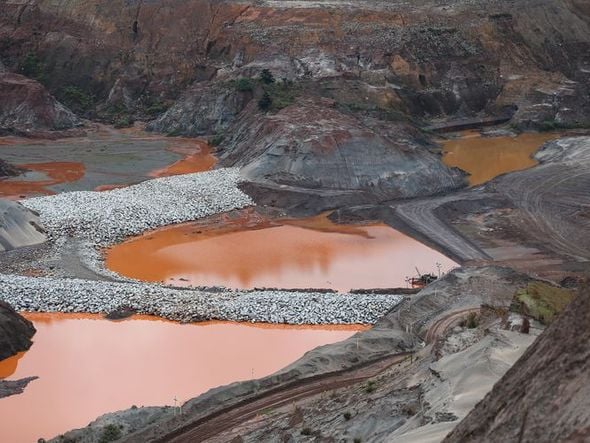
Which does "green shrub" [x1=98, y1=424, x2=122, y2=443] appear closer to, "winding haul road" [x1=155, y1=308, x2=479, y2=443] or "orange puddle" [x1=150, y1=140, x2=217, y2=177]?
"winding haul road" [x1=155, y1=308, x2=479, y2=443]

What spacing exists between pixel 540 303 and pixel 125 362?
35.5 feet

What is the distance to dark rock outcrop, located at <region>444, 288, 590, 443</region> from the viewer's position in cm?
609

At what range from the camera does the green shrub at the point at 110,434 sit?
1414 centimetres

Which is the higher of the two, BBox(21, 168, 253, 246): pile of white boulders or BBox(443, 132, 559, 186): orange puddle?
BBox(443, 132, 559, 186): orange puddle

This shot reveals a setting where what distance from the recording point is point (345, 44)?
57.0 meters

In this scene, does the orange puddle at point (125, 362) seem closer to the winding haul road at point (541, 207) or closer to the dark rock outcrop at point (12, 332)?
the dark rock outcrop at point (12, 332)

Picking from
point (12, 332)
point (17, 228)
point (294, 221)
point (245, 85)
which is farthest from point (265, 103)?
point (12, 332)

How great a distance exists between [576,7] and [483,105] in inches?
572

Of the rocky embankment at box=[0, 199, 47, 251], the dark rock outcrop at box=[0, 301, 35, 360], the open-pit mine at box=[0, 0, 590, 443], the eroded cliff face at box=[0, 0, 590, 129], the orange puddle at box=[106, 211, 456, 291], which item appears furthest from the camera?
the eroded cliff face at box=[0, 0, 590, 129]

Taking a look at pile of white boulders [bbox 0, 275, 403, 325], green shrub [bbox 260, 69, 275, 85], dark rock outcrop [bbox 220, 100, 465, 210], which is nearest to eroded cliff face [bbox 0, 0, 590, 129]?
green shrub [bbox 260, 69, 275, 85]

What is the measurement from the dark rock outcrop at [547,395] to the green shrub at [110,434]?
27.5ft

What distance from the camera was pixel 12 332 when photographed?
20.8m

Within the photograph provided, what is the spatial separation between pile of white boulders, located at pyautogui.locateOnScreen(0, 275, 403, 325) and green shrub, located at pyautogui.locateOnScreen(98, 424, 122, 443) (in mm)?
8283

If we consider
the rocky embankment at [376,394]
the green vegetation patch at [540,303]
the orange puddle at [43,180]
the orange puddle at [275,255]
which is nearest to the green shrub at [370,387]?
the rocky embankment at [376,394]
